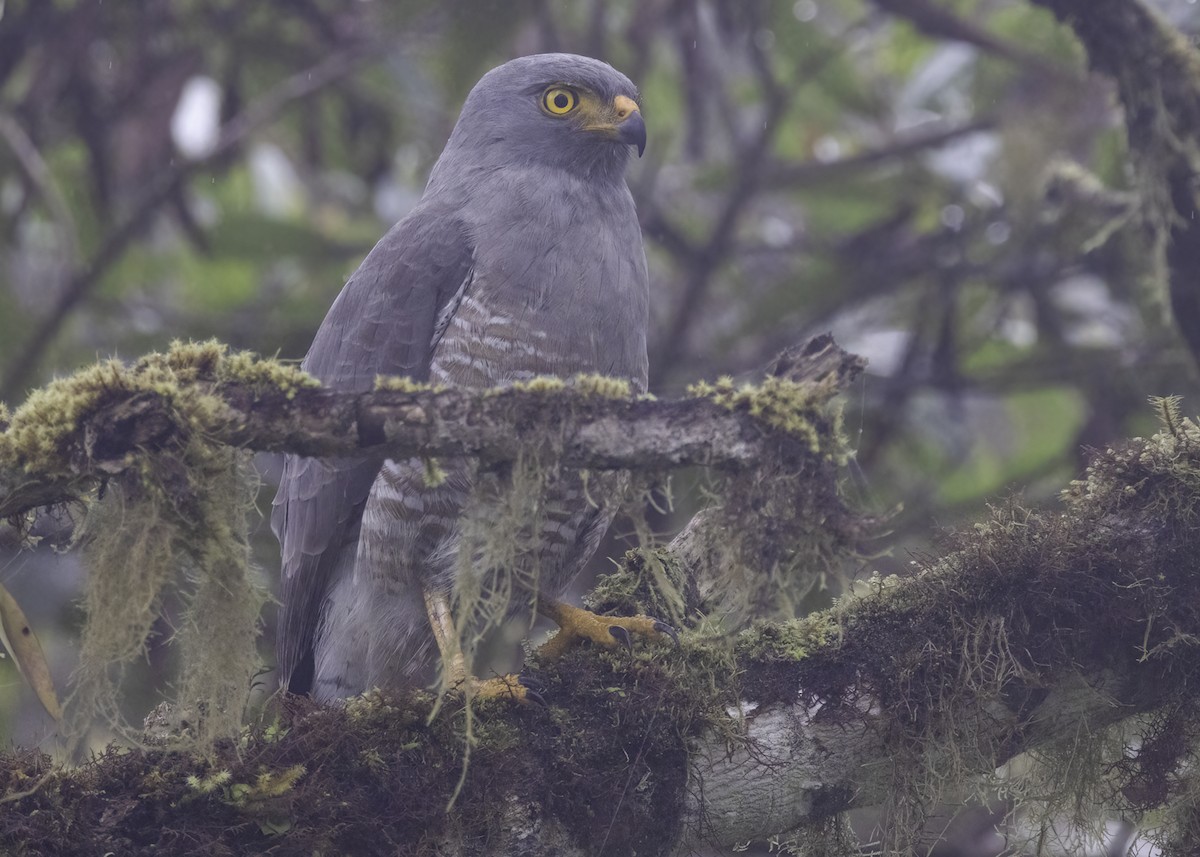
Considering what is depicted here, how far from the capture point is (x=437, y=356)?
4273 millimetres

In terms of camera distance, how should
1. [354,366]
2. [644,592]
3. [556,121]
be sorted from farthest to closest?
[556,121] → [354,366] → [644,592]

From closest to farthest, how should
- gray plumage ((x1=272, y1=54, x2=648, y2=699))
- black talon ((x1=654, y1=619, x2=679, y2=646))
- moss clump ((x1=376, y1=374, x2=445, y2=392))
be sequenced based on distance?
moss clump ((x1=376, y1=374, x2=445, y2=392))
black talon ((x1=654, y1=619, x2=679, y2=646))
gray plumage ((x1=272, y1=54, x2=648, y2=699))

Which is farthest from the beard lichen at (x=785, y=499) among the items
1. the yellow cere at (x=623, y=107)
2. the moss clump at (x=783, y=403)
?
the yellow cere at (x=623, y=107)

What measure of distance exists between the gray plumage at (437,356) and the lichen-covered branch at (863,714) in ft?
2.52

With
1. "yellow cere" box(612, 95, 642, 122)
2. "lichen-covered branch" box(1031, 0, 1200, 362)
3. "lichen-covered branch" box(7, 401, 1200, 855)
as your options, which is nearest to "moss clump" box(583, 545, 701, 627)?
"lichen-covered branch" box(7, 401, 1200, 855)

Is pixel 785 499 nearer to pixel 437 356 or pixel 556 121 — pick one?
pixel 437 356

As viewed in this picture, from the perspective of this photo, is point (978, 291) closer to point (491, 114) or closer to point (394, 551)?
point (491, 114)

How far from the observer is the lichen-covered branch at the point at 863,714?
324 centimetres

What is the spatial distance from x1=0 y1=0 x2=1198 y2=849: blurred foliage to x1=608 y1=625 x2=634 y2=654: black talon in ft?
9.78

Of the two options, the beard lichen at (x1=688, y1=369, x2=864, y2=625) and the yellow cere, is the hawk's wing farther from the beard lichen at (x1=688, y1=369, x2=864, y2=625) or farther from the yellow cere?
the beard lichen at (x1=688, y1=369, x2=864, y2=625)

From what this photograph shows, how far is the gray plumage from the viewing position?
13.6ft

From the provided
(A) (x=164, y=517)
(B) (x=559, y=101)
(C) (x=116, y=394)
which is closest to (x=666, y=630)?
(A) (x=164, y=517)

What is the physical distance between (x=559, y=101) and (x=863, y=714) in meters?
2.84

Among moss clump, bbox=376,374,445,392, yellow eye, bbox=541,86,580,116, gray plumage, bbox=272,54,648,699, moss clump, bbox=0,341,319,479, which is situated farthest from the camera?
yellow eye, bbox=541,86,580,116
